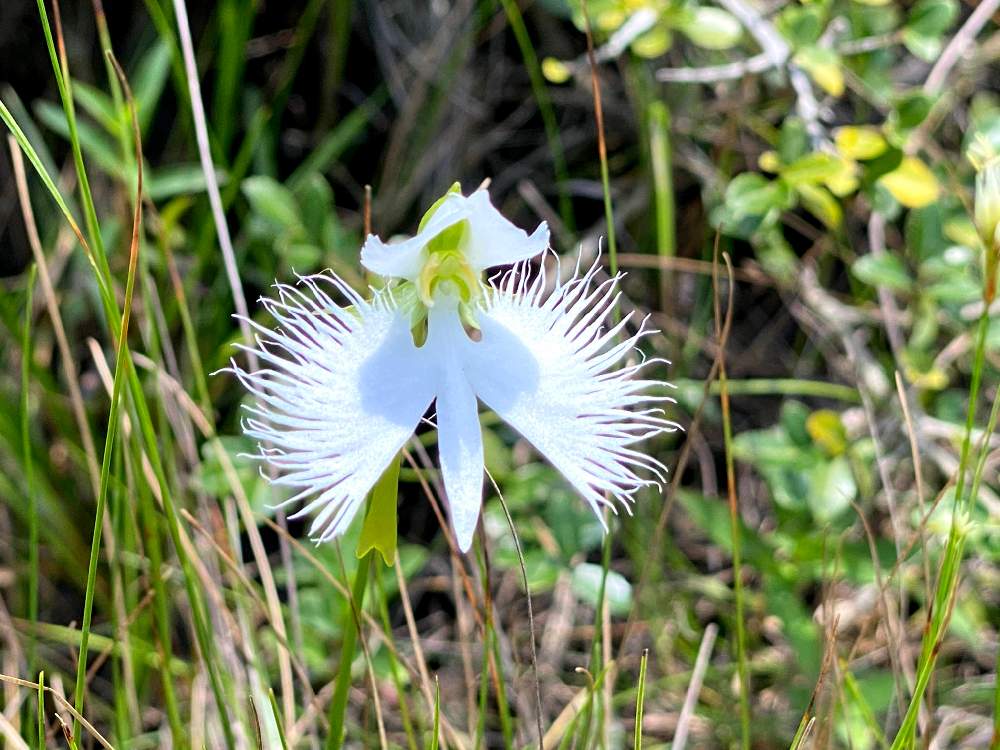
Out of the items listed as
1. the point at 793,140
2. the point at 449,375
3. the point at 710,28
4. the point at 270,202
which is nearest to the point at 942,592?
the point at 449,375

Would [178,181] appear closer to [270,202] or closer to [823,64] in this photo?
[270,202]

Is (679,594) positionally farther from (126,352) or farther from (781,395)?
(126,352)

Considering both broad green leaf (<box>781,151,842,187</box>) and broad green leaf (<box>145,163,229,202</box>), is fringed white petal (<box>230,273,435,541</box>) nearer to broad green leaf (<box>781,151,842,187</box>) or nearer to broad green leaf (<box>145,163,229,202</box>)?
broad green leaf (<box>781,151,842,187</box>)

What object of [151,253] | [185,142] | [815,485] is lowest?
[815,485]

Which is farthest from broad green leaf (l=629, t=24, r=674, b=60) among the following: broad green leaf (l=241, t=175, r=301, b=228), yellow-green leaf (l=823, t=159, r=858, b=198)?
broad green leaf (l=241, t=175, r=301, b=228)

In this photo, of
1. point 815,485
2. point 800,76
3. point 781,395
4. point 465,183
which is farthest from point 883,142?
point 465,183

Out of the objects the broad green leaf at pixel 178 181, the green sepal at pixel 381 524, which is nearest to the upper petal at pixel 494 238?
the green sepal at pixel 381 524
